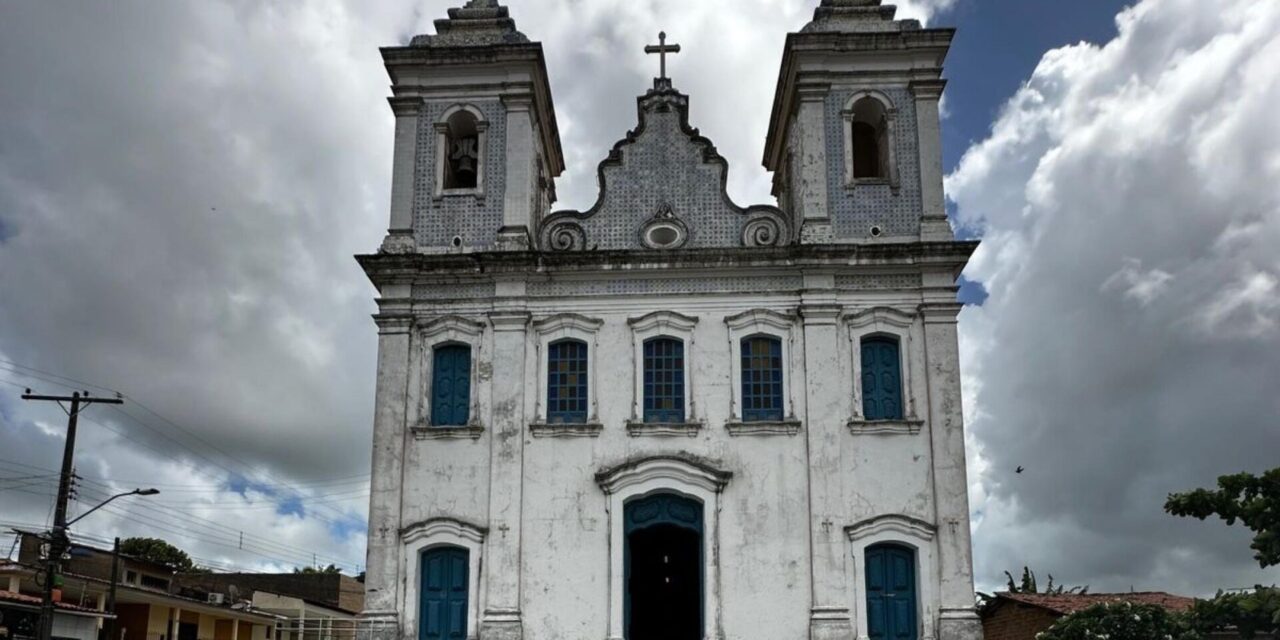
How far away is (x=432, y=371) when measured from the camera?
2100 centimetres

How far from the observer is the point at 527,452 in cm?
2031

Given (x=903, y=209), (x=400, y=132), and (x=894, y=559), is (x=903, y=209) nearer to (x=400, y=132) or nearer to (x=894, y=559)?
(x=894, y=559)

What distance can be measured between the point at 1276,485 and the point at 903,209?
328 inches

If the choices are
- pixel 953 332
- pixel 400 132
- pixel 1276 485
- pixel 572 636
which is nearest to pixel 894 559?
pixel 953 332

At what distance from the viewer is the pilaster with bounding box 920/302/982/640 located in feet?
63.0

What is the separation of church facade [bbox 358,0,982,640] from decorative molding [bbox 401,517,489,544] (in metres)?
0.04

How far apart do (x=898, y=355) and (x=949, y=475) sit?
213 cm

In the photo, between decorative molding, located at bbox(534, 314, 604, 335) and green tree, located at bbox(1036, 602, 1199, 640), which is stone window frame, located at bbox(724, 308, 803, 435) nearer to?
decorative molding, located at bbox(534, 314, 604, 335)

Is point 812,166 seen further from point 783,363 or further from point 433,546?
point 433,546

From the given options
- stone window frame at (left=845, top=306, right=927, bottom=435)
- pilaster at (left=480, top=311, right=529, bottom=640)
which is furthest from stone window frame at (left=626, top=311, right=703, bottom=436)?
A: stone window frame at (left=845, top=306, right=927, bottom=435)

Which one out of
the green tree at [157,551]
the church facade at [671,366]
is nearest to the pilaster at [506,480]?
the church facade at [671,366]

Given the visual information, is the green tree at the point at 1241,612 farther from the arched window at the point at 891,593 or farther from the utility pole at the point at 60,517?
the utility pole at the point at 60,517

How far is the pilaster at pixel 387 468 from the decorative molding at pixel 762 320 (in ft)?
17.8

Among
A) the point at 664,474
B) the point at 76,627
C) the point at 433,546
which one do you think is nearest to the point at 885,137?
the point at 664,474
